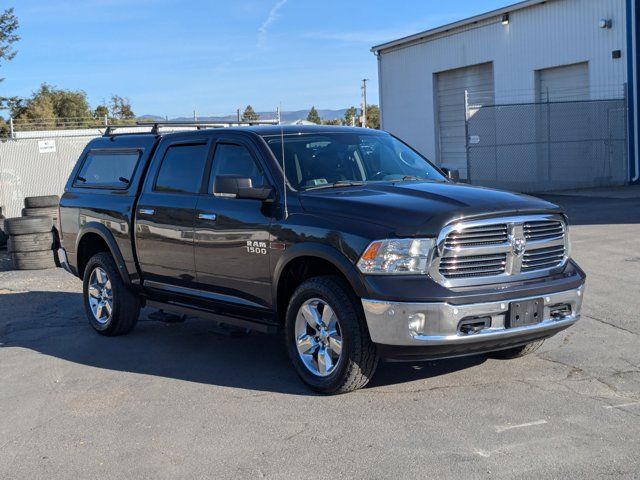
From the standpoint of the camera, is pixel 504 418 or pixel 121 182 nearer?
pixel 504 418

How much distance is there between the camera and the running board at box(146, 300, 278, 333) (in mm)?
6472

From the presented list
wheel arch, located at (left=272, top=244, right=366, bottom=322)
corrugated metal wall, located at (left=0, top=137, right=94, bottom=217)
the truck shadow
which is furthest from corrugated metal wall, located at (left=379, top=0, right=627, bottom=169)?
wheel arch, located at (left=272, top=244, right=366, bottom=322)

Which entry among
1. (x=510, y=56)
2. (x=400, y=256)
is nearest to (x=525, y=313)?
(x=400, y=256)

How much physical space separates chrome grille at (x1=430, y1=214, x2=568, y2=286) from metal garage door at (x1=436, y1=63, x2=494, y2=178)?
24.0 meters

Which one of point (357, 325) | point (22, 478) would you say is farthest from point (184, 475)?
point (357, 325)

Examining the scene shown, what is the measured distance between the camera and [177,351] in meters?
7.59

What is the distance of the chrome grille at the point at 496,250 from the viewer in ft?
17.7

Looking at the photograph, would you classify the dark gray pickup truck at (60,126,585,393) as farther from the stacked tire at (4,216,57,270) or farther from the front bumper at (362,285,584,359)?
the stacked tire at (4,216,57,270)

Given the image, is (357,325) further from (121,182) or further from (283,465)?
(121,182)

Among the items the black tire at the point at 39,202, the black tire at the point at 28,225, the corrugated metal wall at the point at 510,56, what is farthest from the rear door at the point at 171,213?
the corrugated metal wall at the point at 510,56

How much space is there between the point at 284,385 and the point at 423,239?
5.71 ft

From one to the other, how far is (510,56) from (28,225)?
19746 millimetres

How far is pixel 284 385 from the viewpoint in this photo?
624 cm

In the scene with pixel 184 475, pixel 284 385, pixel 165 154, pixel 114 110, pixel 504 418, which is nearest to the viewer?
pixel 184 475
